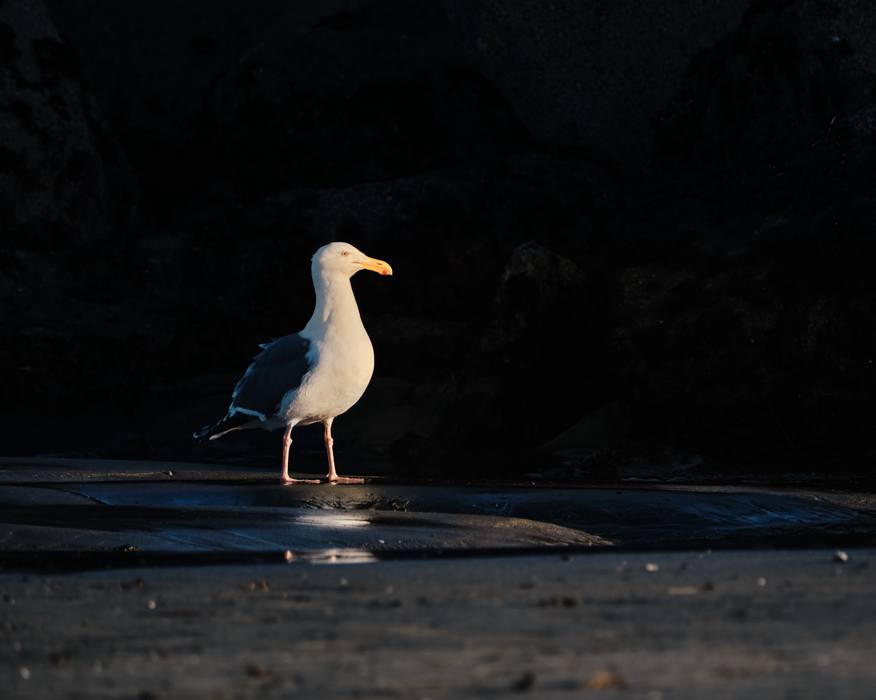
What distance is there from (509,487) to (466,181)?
10419 millimetres

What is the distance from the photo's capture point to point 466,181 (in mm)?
20516

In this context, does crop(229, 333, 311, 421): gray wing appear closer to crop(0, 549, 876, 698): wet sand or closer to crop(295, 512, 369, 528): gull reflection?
crop(295, 512, 369, 528): gull reflection

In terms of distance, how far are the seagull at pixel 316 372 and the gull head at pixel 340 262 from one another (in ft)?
0.12

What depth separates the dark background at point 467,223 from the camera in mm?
14656

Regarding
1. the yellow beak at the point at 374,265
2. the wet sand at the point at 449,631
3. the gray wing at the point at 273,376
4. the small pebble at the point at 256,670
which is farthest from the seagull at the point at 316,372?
the small pebble at the point at 256,670

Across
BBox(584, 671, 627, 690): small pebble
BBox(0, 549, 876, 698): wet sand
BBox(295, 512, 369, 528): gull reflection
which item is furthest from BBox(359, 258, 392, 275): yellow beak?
BBox(584, 671, 627, 690): small pebble

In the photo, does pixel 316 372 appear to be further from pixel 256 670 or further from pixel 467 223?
pixel 467 223

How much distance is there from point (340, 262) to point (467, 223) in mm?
7545

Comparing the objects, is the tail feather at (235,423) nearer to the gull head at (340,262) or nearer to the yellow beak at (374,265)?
the gull head at (340,262)

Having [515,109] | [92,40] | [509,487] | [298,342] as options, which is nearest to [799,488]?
[509,487]

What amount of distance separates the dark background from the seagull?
7.18 feet

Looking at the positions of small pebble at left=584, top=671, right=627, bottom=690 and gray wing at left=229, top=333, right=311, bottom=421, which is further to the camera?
gray wing at left=229, top=333, right=311, bottom=421

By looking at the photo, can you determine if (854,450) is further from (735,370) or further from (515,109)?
(515,109)

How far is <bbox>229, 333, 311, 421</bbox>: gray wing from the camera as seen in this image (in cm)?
1182
